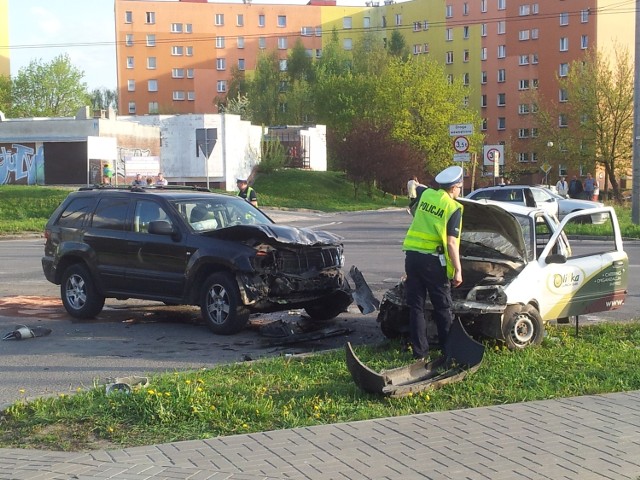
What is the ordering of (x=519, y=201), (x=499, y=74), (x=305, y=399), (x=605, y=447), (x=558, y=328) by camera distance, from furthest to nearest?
(x=499, y=74), (x=519, y=201), (x=558, y=328), (x=305, y=399), (x=605, y=447)

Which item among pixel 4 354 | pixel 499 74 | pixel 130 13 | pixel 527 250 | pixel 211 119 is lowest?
pixel 4 354

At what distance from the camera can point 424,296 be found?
7.81m

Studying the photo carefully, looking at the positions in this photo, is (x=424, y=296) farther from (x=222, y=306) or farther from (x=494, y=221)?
(x=222, y=306)

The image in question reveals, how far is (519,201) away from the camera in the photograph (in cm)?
2697

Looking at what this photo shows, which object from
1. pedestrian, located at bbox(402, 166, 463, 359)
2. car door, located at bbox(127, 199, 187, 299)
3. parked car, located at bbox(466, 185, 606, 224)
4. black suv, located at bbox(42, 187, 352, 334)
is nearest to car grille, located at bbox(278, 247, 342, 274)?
black suv, located at bbox(42, 187, 352, 334)

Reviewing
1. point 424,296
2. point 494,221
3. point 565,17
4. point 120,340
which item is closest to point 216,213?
point 120,340

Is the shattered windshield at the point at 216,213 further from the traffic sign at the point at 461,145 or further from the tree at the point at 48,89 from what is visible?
the tree at the point at 48,89

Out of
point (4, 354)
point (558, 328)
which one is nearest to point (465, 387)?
point (558, 328)

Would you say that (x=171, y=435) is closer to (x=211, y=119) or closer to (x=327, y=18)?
(x=211, y=119)

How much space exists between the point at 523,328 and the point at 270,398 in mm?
3080

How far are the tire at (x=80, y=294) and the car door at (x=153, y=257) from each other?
2.25ft

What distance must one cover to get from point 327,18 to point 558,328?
9017cm

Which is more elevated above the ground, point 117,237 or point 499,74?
point 499,74

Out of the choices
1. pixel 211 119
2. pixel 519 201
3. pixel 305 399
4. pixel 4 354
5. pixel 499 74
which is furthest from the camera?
pixel 499 74
